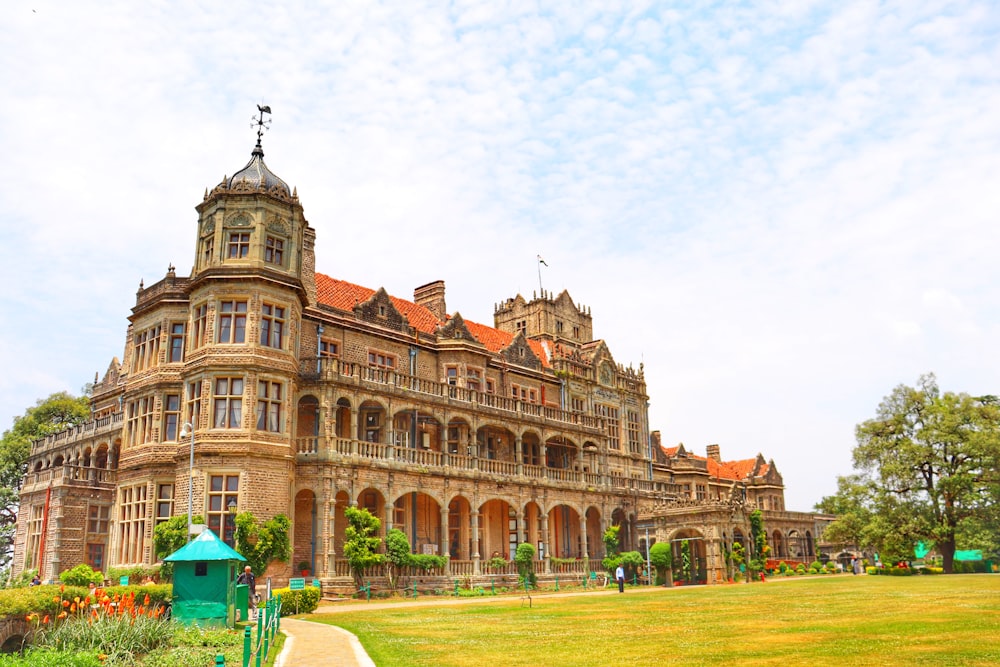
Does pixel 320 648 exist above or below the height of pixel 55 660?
below

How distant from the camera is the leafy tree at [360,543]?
33.7m

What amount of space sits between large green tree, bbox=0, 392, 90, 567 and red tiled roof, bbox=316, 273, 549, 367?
1084 inches

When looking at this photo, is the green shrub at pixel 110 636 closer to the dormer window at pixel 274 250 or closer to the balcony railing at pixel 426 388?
the balcony railing at pixel 426 388

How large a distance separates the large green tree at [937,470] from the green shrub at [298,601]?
4277 centimetres

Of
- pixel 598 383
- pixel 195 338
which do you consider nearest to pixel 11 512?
pixel 195 338

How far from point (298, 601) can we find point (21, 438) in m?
43.9

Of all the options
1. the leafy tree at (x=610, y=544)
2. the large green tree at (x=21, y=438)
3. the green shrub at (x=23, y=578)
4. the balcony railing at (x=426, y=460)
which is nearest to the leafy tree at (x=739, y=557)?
the leafy tree at (x=610, y=544)

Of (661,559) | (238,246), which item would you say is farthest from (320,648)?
(661,559)

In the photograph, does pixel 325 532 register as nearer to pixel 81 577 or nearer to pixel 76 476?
pixel 81 577

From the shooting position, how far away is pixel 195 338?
115ft

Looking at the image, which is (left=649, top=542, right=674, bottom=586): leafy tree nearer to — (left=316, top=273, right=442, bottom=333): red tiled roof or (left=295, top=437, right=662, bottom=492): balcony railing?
(left=295, top=437, right=662, bottom=492): balcony railing

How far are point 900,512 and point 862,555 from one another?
29.1 m

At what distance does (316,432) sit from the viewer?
119ft

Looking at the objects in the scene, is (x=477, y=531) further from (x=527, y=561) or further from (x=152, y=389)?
(x=152, y=389)
